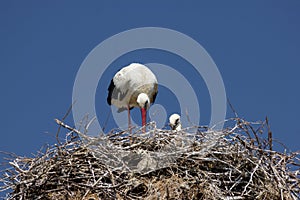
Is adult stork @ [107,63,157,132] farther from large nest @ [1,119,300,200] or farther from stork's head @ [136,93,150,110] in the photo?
large nest @ [1,119,300,200]

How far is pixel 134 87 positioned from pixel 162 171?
4.34 m

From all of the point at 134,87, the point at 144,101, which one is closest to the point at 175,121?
the point at 144,101

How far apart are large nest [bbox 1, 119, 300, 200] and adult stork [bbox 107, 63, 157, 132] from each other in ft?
11.9

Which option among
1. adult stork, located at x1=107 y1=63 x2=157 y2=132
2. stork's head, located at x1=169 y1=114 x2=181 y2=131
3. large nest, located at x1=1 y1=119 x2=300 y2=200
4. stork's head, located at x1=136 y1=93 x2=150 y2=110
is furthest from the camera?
adult stork, located at x1=107 y1=63 x2=157 y2=132

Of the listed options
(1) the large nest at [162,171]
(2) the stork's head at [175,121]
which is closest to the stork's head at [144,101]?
(2) the stork's head at [175,121]

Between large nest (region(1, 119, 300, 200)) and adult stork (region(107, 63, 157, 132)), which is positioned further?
adult stork (region(107, 63, 157, 132))

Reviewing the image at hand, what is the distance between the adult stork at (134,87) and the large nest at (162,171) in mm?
3628

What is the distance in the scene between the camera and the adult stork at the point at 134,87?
1014cm

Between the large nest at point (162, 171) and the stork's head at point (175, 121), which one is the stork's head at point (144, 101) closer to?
the stork's head at point (175, 121)

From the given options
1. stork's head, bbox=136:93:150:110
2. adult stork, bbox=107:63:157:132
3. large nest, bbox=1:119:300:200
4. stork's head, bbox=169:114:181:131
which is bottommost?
large nest, bbox=1:119:300:200

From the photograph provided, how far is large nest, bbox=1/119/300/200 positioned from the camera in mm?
5984

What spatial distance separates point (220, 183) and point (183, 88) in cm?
250

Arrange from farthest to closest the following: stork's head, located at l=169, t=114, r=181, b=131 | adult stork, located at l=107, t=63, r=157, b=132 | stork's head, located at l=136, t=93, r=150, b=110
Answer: adult stork, located at l=107, t=63, r=157, b=132
stork's head, located at l=136, t=93, r=150, b=110
stork's head, located at l=169, t=114, r=181, b=131

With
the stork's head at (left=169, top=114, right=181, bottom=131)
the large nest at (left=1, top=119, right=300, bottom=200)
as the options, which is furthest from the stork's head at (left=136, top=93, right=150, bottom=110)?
the large nest at (left=1, top=119, right=300, bottom=200)
